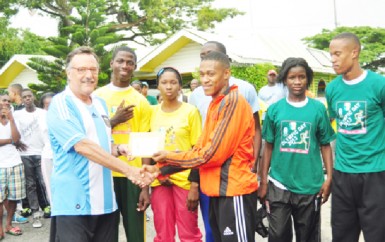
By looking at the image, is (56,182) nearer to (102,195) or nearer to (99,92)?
(102,195)

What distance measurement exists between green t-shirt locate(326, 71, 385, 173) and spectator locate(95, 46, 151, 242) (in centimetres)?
179

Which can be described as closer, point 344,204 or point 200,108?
point 344,204

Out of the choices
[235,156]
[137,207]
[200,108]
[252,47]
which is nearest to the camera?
[235,156]

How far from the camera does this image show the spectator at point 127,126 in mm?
4055

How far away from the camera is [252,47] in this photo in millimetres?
18406

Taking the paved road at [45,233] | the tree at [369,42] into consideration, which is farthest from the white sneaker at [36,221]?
the tree at [369,42]

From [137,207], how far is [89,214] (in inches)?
42.5

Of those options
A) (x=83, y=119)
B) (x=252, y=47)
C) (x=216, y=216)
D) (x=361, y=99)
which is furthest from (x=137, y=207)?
(x=252, y=47)

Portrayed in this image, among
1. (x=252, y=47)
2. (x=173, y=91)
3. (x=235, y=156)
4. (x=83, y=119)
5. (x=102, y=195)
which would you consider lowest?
(x=102, y=195)

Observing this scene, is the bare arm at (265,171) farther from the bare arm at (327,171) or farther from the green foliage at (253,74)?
the green foliage at (253,74)

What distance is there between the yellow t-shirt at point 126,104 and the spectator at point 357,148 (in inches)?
70.1

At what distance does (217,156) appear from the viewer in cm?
317

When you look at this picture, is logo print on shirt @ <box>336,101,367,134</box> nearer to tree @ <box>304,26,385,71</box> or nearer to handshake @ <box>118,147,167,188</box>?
handshake @ <box>118,147,167,188</box>

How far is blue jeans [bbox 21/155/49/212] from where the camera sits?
7.02 metres
